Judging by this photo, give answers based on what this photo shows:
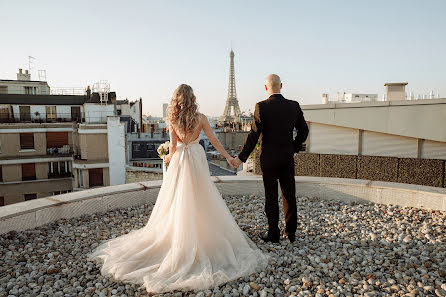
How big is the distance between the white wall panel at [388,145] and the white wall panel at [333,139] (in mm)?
355

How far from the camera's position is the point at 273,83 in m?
4.29

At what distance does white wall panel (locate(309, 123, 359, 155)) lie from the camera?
11117 millimetres

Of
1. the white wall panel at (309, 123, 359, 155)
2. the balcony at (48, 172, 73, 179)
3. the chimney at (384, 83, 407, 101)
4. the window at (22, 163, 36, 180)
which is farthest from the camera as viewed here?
the balcony at (48, 172, 73, 179)

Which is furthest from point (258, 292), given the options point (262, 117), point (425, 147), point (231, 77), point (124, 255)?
point (231, 77)

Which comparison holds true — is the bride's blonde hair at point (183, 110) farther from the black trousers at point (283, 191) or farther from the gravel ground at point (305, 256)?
the gravel ground at point (305, 256)

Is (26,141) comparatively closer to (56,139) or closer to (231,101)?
(56,139)

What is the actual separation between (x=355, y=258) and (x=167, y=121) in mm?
3003

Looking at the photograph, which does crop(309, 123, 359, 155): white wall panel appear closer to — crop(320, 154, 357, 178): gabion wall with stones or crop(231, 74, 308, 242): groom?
crop(320, 154, 357, 178): gabion wall with stones

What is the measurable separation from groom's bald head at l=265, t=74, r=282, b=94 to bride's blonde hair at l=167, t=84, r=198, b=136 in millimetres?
1068

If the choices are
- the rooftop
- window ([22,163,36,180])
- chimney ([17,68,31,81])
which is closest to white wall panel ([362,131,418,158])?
the rooftop

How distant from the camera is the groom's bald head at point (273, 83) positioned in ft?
14.1

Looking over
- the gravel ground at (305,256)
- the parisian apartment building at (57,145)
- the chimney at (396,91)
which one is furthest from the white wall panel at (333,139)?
the parisian apartment building at (57,145)

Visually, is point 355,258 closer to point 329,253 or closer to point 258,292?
point 329,253

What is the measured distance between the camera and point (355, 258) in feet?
→ 12.9
